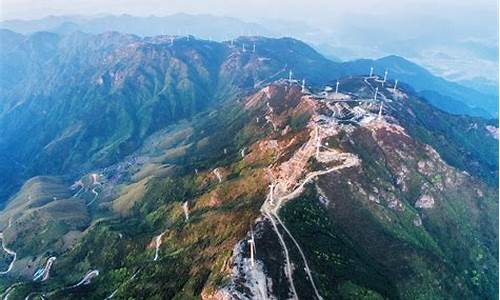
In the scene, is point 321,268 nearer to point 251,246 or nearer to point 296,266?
point 296,266

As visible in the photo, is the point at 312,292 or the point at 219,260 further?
the point at 219,260

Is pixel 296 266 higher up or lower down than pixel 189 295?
higher up

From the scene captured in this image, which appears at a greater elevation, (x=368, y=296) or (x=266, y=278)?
(x=266, y=278)

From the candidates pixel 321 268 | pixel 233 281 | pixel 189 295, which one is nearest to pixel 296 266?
pixel 321 268

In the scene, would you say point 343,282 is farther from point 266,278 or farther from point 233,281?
point 233,281

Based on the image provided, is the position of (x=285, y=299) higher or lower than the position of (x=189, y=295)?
higher

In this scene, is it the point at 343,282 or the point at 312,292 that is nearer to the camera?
the point at 312,292

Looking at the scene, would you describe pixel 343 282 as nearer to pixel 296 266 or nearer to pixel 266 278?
pixel 296 266

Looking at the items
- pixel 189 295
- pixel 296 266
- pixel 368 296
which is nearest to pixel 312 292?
pixel 296 266
